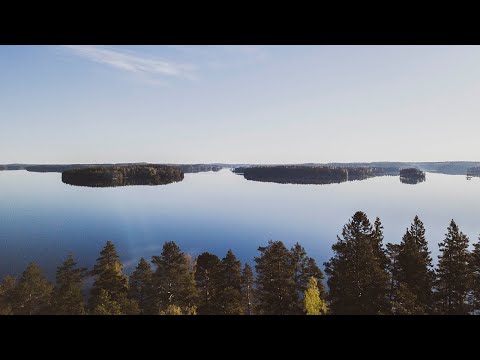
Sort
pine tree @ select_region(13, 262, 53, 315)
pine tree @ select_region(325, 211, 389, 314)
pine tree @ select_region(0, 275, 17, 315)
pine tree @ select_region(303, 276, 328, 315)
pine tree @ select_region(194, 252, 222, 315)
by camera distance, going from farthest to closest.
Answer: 1. pine tree @ select_region(13, 262, 53, 315)
2. pine tree @ select_region(0, 275, 17, 315)
3. pine tree @ select_region(194, 252, 222, 315)
4. pine tree @ select_region(303, 276, 328, 315)
5. pine tree @ select_region(325, 211, 389, 314)

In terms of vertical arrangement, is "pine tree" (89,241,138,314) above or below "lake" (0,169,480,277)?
above

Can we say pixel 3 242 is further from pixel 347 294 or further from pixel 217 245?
pixel 347 294

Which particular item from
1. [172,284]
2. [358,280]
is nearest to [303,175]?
[172,284]

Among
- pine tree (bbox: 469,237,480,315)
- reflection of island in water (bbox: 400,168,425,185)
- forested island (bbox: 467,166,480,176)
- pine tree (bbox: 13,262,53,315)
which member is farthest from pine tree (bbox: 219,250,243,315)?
forested island (bbox: 467,166,480,176)

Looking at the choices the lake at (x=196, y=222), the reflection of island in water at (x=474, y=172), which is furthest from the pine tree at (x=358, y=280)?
the reflection of island in water at (x=474, y=172)

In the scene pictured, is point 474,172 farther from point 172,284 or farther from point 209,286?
point 172,284

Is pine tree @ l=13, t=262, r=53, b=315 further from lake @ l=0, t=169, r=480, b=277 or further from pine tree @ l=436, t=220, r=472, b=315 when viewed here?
pine tree @ l=436, t=220, r=472, b=315
